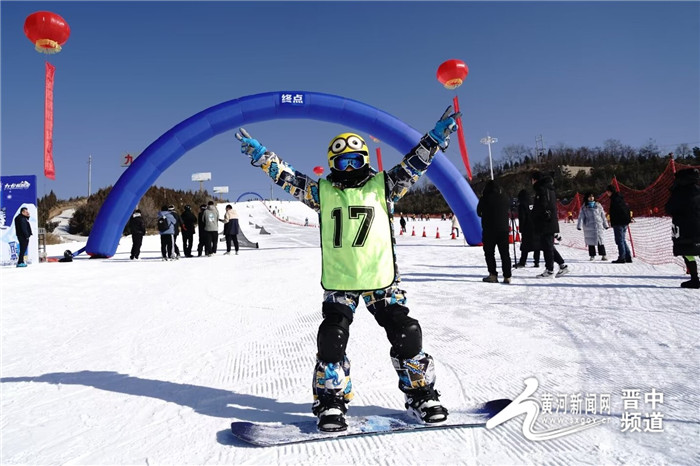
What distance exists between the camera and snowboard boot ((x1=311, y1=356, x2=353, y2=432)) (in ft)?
5.83

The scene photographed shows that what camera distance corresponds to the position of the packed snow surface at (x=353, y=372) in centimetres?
167

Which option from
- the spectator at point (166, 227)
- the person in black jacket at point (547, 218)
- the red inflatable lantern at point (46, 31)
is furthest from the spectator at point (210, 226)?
the person in black jacket at point (547, 218)

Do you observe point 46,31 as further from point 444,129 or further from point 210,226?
point 444,129

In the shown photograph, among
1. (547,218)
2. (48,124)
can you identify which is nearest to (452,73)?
(547,218)

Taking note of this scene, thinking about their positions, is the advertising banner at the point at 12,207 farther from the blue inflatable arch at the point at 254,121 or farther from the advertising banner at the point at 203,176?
the advertising banner at the point at 203,176

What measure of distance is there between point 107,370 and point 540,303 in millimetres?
4059

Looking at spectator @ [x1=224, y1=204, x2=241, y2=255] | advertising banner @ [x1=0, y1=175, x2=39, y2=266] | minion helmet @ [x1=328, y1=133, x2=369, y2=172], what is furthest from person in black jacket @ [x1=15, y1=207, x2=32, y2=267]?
minion helmet @ [x1=328, y1=133, x2=369, y2=172]

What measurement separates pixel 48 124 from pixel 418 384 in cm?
1167

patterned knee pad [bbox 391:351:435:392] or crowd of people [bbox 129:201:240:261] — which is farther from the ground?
crowd of people [bbox 129:201:240:261]

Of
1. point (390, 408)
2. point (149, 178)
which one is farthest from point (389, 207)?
point (149, 178)

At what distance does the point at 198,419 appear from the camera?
1.99 meters

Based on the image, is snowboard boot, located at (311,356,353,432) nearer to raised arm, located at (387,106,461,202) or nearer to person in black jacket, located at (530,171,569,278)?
raised arm, located at (387,106,461,202)

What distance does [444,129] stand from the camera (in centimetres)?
221

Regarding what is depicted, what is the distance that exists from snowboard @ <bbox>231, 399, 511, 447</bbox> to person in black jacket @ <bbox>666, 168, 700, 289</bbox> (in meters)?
4.03
